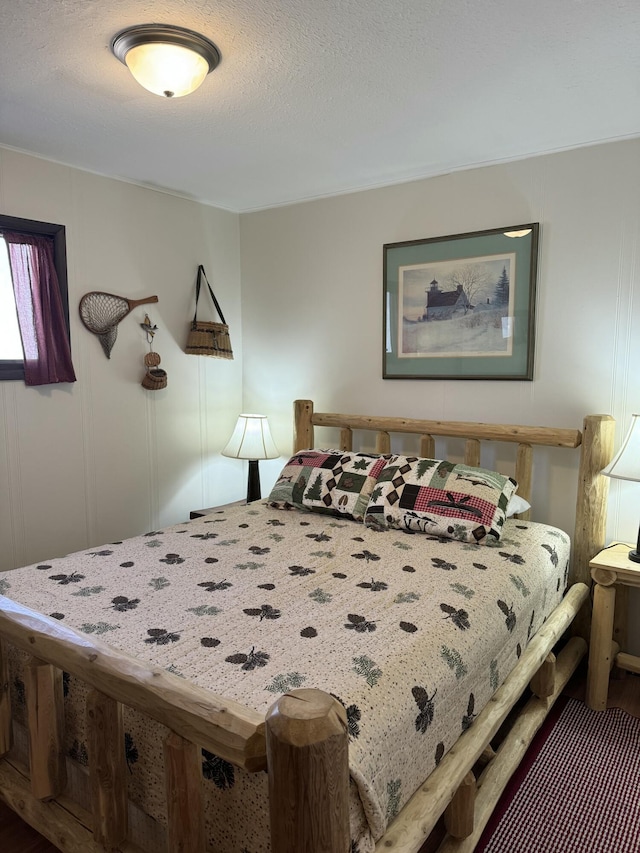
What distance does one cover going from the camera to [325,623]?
1610 millimetres

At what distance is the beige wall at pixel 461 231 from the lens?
2484 mm

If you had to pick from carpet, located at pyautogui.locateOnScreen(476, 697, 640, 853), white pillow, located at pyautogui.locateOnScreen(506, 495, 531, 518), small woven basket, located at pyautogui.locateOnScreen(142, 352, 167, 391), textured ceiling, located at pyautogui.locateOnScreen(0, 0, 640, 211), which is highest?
textured ceiling, located at pyautogui.locateOnScreen(0, 0, 640, 211)

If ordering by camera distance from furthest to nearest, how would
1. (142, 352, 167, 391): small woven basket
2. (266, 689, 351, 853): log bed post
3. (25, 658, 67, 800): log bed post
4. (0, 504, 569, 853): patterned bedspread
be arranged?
1. (142, 352, 167, 391): small woven basket
2. (25, 658, 67, 800): log bed post
3. (0, 504, 569, 853): patterned bedspread
4. (266, 689, 351, 853): log bed post

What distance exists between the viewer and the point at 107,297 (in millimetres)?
2992

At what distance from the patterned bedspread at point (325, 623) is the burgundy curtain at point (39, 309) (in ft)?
3.19

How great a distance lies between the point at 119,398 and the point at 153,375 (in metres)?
0.23

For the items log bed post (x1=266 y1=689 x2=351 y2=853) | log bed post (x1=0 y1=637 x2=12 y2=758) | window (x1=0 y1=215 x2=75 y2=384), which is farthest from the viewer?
window (x1=0 y1=215 x2=75 y2=384)

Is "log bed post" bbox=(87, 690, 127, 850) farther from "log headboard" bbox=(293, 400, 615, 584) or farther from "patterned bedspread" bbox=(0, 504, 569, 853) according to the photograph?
"log headboard" bbox=(293, 400, 615, 584)

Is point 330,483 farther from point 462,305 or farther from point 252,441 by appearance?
point 462,305

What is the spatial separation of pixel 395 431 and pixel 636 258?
4.42ft

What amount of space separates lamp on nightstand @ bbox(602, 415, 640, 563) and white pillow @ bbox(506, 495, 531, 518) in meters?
0.38

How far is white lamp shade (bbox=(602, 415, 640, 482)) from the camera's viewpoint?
2225 millimetres

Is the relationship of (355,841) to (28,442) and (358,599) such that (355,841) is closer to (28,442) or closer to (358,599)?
(358,599)

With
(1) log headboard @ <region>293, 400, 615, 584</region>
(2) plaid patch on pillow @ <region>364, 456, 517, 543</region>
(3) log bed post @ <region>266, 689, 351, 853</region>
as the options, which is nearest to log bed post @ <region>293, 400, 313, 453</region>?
(1) log headboard @ <region>293, 400, 615, 584</region>
